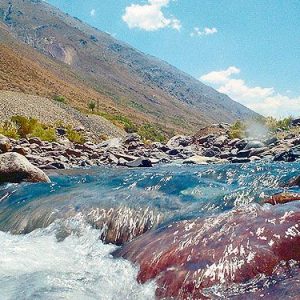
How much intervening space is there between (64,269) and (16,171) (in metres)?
7.70

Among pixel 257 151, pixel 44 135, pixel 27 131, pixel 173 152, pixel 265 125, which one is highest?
pixel 265 125

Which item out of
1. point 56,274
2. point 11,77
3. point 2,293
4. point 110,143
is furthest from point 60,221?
point 11,77

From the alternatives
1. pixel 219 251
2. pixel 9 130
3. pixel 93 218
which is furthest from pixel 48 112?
pixel 219 251

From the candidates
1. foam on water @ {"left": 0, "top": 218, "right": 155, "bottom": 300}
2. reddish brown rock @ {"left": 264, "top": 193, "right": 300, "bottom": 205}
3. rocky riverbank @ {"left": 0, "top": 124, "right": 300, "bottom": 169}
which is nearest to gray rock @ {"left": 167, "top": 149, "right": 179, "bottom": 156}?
rocky riverbank @ {"left": 0, "top": 124, "right": 300, "bottom": 169}

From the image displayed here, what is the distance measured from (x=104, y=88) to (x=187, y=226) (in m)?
175

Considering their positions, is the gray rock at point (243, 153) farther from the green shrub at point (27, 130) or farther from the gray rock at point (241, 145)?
the green shrub at point (27, 130)

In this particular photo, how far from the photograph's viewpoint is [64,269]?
21.5 feet

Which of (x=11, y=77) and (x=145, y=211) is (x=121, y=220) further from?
(x=11, y=77)

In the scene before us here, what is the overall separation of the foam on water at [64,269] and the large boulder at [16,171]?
4834 mm

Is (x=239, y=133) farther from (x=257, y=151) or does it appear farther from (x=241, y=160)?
(x=241, y=160)

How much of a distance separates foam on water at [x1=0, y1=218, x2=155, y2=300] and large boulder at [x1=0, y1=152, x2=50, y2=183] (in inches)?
190

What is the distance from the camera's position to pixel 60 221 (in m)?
9.11

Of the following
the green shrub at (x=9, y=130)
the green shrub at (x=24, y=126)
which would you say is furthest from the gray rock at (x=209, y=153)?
the green shrub at (x=24, y=126)

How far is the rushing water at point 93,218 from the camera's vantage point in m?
5.91
